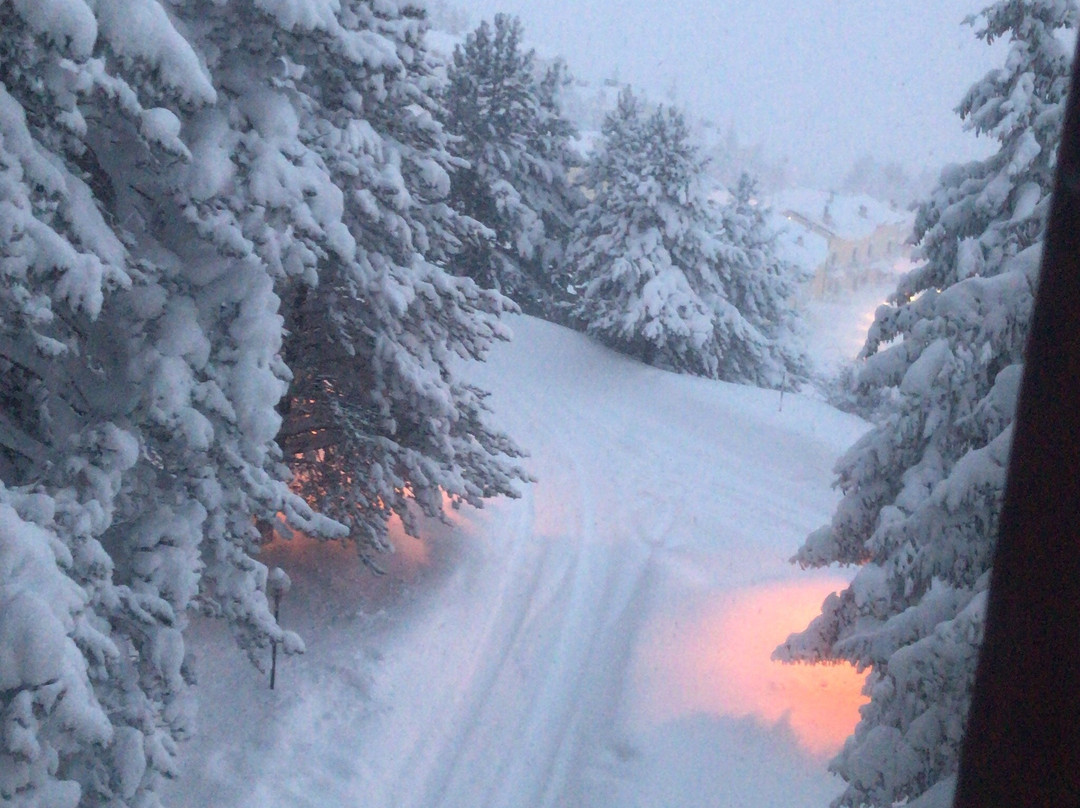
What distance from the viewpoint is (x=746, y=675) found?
968cm

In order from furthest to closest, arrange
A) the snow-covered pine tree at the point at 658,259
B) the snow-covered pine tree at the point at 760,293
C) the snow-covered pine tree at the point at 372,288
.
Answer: the snow-covered pine tree at the point at 760,293 < the snow-covered pine tree at the point at 658,259 < the snow-covered pine tree at the point at 372,288

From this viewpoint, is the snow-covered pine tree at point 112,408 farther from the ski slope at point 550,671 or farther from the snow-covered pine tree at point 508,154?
the snow-covered pine tree at point 508,154

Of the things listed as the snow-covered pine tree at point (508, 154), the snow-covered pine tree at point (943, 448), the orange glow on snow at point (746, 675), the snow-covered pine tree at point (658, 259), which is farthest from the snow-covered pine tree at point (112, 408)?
the snow-covered pine tree at point (508, 154)

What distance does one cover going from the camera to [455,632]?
10047mm

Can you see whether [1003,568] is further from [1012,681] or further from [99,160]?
[99,160]

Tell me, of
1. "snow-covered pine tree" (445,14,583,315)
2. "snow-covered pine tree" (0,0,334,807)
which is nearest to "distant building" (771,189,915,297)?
"snow-covered pine tree" (445,14,583,315)

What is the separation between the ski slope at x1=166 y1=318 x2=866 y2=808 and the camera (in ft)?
25.0

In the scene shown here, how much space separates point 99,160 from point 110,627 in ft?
9.43

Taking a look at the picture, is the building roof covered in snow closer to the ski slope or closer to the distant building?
the distant building

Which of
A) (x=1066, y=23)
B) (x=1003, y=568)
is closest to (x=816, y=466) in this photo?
(x=1066, y=23)

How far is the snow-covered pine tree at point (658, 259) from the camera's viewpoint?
933 inches

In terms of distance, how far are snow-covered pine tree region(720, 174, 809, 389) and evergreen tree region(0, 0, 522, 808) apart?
22353 mm

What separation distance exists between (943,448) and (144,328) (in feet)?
19.1

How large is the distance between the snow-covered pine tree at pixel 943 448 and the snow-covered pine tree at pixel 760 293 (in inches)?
810
